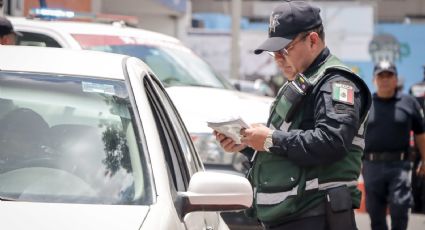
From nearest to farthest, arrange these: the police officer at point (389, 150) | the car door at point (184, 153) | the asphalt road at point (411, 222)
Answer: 1. the car door at point (184, 153)
2. the police officer at point (389, 150)
3. the asphalt road at point (411, 222)

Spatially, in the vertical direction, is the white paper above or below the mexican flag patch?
below

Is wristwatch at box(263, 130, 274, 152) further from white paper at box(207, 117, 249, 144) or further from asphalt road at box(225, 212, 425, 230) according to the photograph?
asphalt road at box(225, 212, 425, 230)

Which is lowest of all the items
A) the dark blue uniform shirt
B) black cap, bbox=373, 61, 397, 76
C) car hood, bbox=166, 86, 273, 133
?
the dark blue uniform shirt

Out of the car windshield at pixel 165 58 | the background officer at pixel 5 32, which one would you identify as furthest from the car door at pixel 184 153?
the car windshield at pixel 165 58

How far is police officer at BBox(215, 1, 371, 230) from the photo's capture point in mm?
4188

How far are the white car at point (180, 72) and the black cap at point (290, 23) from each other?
2.58 m

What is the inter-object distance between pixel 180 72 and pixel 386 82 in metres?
1.88

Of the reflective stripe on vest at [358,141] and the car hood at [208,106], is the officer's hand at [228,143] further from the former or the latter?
the car hood at [208,106]

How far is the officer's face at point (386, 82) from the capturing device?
8.26 m

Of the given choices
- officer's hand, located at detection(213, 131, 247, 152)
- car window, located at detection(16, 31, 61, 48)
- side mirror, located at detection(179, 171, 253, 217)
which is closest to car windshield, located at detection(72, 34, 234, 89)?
car window, located at detection(16, 31, 61, 48)

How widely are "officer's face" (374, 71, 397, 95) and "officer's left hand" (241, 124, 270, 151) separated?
13.3ft

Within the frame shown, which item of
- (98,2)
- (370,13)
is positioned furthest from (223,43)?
(98,2)

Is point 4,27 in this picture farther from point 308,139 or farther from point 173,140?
point 308,139

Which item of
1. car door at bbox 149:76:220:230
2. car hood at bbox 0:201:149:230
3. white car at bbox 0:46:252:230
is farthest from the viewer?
car door at bbox 149:76:220:230
